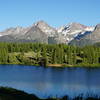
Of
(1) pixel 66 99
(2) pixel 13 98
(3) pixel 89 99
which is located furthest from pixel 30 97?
(3) pixel 89 99

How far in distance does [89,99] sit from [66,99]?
3747 millimetres

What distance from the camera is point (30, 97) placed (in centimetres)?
4297

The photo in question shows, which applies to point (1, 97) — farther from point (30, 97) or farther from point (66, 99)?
point (66, 99)

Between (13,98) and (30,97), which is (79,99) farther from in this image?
(13,98)

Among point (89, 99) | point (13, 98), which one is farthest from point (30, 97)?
point (89, 99)

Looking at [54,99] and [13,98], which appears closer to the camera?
[13,98]

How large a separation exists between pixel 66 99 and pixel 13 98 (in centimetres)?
898

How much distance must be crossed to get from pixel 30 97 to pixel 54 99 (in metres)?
3.71

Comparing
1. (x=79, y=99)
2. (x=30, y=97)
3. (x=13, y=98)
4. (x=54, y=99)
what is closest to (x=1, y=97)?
(x=13, y=98)

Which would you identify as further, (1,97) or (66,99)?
(66,99)

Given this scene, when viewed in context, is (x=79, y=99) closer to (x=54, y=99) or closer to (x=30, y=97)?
(x=54, y=99)

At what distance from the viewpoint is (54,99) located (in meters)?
43.9

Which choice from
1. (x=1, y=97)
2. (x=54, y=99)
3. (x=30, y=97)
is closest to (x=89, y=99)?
(x=54, y=99)

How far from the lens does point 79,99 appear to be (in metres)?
45.3
